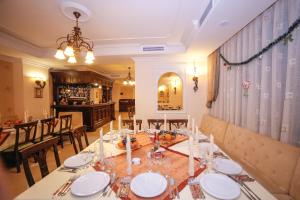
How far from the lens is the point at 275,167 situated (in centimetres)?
153

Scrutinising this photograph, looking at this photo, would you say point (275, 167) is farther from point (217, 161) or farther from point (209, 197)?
point (209, 197)

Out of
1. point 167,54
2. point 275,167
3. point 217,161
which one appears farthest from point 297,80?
point 167,54

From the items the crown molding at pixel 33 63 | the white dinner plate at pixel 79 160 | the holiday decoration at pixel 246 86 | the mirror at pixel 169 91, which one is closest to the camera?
the white dinner plate at pixel 79 160

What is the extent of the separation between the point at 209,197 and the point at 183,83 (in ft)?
11.1

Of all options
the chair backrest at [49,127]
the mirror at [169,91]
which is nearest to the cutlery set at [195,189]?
the chair backrest at [49,127]

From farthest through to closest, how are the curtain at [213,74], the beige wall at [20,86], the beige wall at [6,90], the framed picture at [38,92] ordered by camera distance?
the framed picture at [38,92]
the beige wall at [20,86]
the beige wall at [6,90]
the curtain at [213,74]

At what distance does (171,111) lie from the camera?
4.27m

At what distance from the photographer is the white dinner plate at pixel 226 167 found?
128 cm

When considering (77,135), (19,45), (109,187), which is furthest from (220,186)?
(19,45)

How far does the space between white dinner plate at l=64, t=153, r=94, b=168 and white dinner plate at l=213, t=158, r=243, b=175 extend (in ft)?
3.93

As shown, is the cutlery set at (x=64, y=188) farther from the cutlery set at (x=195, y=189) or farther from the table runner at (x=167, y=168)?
the cutlery set at (x=195, y=189)

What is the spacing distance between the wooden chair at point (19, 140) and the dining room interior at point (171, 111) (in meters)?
0.02

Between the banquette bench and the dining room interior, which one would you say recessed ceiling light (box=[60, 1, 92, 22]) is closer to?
the dining room interior

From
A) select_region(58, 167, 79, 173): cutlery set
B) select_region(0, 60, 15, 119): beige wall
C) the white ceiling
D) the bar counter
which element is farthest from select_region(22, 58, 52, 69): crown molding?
select_region(58, 167, 79, 173): cutlery set
